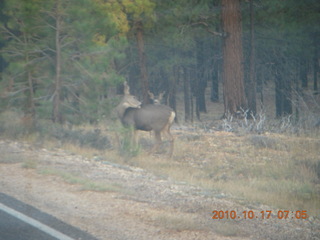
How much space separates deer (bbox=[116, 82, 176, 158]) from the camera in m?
15.1

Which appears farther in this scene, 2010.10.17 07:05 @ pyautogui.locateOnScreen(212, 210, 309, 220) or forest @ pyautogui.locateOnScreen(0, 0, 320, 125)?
forest @ pyautogui.locateOnScreen(0, 0, 320, 125)

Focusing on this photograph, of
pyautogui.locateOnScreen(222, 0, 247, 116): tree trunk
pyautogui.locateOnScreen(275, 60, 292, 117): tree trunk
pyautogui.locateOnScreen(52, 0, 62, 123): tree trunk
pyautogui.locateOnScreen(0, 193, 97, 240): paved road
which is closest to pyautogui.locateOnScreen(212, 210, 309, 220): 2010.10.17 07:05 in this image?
pyautogui.locateOnScreen(0, 193, 97, 240): paved road

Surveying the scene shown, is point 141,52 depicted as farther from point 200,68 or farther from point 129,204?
point 129,204

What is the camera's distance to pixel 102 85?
1574 cm

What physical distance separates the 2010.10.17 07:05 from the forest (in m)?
8.56

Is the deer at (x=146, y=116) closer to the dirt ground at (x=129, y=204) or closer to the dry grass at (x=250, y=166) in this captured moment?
the dry grass at (x=250, y=166)

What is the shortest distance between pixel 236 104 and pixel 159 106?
685cm

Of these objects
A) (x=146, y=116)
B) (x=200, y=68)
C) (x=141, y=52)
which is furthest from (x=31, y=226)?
(x=200, y=68)

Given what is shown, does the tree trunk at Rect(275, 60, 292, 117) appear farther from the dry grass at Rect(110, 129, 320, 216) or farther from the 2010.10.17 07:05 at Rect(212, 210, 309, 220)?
the 2010.10.17 07:05 at Rect(212, 210, 309, 220)

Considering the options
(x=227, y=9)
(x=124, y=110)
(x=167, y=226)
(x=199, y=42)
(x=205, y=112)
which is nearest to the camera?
(x=167, y=226)

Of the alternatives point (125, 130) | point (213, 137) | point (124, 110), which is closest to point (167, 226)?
point (125, 130)

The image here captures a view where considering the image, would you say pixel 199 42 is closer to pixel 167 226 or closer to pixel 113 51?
pixel 113 51

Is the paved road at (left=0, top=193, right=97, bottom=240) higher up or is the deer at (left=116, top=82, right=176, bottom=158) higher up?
the deer at (left=116, top=82, right=176, bottom=158)

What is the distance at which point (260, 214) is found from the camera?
7820 millimetres
